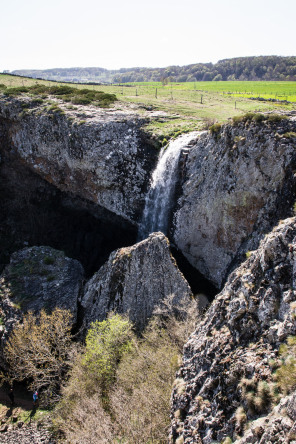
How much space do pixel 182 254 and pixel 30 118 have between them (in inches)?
916

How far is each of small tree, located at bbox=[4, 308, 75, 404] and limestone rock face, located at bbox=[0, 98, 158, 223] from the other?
12918mm

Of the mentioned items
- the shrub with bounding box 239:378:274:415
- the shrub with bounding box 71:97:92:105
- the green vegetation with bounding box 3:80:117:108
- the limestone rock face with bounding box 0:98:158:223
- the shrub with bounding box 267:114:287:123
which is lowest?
the shrub with bounding box 239:378:274:415

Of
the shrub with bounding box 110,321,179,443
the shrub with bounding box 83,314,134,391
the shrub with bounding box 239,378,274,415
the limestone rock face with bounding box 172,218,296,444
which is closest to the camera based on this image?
the shrub with bounding box 239,378,274,415

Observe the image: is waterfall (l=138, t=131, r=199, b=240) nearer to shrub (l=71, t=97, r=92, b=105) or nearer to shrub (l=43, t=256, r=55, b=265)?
shrub (l=43, t=256, r=55, b=265)

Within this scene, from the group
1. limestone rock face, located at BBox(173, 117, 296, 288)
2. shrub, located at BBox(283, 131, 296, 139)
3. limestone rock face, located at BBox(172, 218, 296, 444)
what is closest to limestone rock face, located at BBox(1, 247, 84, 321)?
limestone rock face, located at BBox(173, 117, 296, 288)

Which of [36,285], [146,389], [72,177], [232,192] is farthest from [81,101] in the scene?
[146,389]

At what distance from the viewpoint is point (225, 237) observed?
22594 millimetres

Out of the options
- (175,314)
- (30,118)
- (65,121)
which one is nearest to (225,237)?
(175,314)

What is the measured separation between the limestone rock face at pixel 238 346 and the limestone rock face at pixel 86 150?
18.9 metres

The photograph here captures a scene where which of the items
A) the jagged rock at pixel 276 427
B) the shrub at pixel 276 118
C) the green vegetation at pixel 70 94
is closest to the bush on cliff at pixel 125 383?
the jagged rock at pixel 276 427

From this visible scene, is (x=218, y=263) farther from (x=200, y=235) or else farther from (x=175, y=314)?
(x=175, y=314)

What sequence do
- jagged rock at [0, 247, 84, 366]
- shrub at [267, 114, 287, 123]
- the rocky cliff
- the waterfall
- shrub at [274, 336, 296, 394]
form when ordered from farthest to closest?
1. the rocky cliff
2. the waterfall
3. jagged rock at [0, 247, 84, 366]
4. shrub at [267, 114, 287, 123]
5. shrub at [274, 336, 296, 394]

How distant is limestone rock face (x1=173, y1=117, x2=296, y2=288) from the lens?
61.4ft

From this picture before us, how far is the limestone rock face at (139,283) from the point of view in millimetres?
20047
